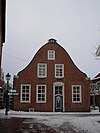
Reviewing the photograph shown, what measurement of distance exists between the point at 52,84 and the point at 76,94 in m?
3.38

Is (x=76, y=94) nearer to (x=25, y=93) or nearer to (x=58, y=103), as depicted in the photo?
(x=58, y=103)

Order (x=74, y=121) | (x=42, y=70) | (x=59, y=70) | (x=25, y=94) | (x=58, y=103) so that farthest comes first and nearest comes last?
(x=59, y=70), (x=42, y=70), (x=58, y=103), (x=25, y=94), (x=74, y=121)

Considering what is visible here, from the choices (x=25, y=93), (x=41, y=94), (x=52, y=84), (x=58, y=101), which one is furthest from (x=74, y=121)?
(x=25, y=93)

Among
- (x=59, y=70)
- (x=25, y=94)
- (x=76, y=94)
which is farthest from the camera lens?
(x=59, y=70)

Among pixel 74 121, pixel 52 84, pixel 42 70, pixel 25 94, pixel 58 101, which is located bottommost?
pixel 74 121

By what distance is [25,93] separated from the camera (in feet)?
120

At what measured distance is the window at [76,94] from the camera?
37178 millimetres

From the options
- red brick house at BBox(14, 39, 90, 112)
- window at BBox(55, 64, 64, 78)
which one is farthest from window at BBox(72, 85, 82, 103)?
window at BBox(55, 64, 64, 78)

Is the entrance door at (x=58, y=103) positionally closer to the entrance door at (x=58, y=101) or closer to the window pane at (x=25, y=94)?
the entrance door at (x=58, y=101)

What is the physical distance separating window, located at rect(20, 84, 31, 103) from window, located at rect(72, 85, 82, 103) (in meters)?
5.70

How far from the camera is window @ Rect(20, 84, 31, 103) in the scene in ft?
120

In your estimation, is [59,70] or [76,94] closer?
[76,94]

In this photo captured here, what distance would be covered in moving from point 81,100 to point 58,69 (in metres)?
5.01

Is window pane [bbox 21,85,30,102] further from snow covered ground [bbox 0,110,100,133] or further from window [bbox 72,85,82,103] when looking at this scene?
snow covered ground [bbox 0,110,100,133]
